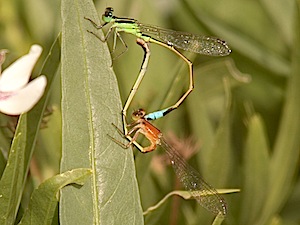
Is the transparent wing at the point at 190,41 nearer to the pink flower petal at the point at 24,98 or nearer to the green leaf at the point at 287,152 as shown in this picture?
the green leaf at the point at 287,152

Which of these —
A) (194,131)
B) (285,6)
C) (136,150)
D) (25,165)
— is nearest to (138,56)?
(194,131)

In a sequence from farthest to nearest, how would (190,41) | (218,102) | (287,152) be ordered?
(218,102)
(287,152)
(190,41)

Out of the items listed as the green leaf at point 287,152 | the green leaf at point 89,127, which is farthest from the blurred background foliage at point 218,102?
the green leaf at point 89,127

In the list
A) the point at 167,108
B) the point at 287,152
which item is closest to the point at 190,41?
the point at 167,108

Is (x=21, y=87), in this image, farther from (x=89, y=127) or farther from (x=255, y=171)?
(x=255, y=171)

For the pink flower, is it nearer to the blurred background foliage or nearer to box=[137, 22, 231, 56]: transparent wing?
the blurred background foliage
